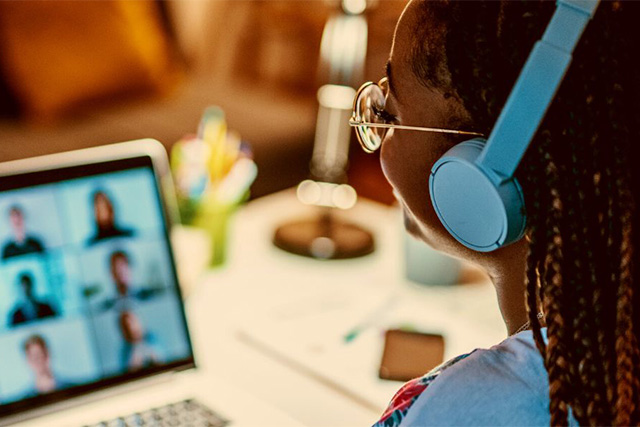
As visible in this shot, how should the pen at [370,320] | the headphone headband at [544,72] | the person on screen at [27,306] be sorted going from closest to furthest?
the headphone headband at [544,72] < the person on screen at [27,306] < the pen at [370,320]

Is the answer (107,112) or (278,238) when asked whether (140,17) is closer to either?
(107,112)

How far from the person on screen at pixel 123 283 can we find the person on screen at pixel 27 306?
8 cm

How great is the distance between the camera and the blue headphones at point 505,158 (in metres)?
0.53

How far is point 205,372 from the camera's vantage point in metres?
0.97

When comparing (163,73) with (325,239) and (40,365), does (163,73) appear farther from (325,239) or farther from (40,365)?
(40,365)

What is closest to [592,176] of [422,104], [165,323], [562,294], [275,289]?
[562,294]

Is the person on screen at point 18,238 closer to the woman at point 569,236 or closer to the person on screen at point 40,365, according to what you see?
the person on screen at point 40,365

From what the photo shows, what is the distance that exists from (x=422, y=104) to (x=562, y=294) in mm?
232

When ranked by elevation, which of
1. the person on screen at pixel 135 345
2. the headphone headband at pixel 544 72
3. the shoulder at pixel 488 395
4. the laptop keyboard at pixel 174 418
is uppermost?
the headphone headband at pixel 544 72

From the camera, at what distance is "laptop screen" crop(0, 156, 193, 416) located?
2.76 ft

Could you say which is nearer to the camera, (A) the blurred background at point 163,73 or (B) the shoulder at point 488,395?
(B) the shoulder at point 488,395

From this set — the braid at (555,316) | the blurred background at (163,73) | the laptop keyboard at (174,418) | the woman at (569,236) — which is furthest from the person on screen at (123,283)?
the blurred background at (163,73)

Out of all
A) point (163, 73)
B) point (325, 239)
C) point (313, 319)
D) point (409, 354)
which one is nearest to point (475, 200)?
point (409, 354)

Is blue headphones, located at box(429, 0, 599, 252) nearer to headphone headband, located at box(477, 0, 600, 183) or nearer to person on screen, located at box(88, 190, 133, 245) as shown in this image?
headphone headband, located at box(477, 0, 600, 183)
